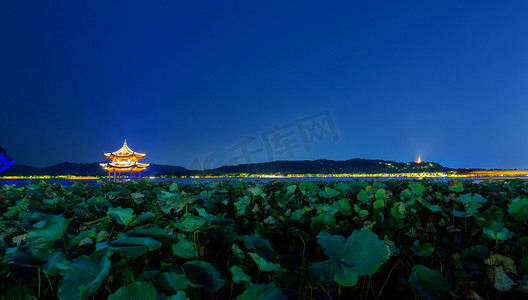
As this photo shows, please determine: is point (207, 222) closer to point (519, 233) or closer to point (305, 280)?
point (305, 280)

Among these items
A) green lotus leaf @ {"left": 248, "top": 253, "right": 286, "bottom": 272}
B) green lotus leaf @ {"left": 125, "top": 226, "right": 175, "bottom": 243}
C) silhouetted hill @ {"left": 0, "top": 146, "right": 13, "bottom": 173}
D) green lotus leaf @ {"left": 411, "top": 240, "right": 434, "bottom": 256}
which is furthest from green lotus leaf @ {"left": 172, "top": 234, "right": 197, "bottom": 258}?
silhouetted hill @ {"left": 0, "top": 146, "right": 13, "bottom": 173}

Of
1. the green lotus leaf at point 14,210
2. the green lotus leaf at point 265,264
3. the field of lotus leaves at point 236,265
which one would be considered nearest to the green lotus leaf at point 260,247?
the field of lotus leaves at point 236,265

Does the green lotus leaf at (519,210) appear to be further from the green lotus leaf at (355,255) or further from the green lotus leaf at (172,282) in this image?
the green lotus leaf at (172,282)

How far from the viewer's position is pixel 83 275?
78cm

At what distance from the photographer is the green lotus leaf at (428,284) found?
31.9 inches

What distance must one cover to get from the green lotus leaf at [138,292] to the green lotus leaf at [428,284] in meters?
0.76

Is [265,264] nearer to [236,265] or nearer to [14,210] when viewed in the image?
[236,265]

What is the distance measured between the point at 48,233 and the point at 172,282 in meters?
0.56

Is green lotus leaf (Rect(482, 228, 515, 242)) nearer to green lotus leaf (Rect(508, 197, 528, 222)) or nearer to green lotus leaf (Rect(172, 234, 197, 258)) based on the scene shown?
green lotus leaf (Rect(508, 197, 528, 222))

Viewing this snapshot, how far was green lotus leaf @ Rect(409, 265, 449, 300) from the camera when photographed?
0.81 metres

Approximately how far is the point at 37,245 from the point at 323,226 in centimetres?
121

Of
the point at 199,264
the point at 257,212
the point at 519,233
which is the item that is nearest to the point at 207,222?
the point at 199,264

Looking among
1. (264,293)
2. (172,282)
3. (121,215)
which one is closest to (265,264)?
(264,293)

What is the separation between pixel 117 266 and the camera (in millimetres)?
861
